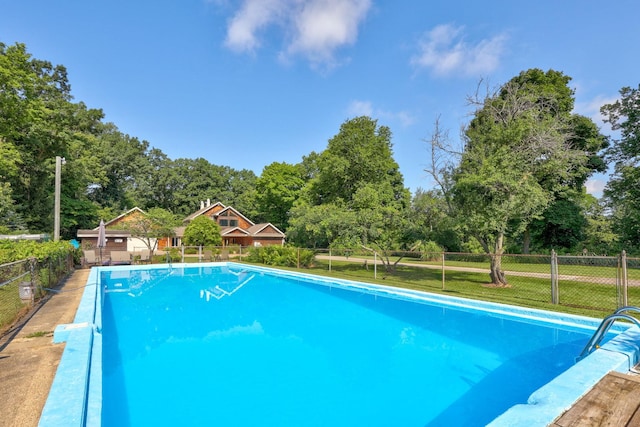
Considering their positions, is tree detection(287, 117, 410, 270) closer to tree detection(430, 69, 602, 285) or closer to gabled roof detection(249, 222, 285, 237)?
tree detection(430, 69, 602, 285)

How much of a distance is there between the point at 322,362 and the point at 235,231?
3405cm

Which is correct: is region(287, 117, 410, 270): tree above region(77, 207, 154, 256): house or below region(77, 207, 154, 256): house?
above

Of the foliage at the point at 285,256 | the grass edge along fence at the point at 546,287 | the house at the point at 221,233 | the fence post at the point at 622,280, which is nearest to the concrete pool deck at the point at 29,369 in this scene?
the fence post at the point at 622,280

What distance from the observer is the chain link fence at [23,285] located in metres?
7.05

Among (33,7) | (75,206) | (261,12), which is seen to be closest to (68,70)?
(75,206)

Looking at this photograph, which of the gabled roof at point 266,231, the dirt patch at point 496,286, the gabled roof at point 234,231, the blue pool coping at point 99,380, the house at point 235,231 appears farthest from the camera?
the gabled roof at point 266,231

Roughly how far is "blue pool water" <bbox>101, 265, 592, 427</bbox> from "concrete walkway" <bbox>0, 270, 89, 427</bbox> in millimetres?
884

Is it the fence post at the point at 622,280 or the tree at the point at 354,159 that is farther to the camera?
the tree at the point at 354,159

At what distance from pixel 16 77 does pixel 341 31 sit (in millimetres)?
19727

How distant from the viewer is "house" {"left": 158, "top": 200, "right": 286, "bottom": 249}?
3928 centimetres

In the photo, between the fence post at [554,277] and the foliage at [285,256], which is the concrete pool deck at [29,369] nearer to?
the fence post at [554,277]

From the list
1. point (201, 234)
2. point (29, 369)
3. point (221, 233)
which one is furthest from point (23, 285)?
point (221, 233)

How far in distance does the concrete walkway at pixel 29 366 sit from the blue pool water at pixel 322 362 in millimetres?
884

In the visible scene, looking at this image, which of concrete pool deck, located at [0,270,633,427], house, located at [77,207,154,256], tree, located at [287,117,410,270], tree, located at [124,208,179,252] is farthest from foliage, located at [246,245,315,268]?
house, located at [77,207,154,256]
